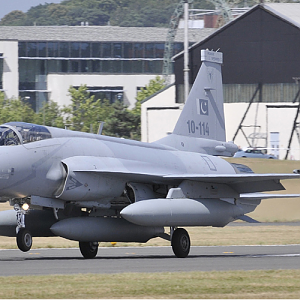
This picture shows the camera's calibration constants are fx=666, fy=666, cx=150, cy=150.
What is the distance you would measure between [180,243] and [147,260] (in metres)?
1.17

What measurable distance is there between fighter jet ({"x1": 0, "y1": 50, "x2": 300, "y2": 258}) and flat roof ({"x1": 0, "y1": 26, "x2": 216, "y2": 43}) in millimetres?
69817

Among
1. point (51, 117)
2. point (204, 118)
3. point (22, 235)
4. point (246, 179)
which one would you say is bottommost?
point (22, 235)

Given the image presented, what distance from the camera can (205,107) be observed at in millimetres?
18812

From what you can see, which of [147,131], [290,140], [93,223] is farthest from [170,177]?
[147,131]

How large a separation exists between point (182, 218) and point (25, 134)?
A: 12.1 ft

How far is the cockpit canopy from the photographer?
1323 cm

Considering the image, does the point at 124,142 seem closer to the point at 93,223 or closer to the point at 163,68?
the point at 93,223

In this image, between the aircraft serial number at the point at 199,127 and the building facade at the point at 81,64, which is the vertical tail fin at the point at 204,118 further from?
the building facade at the point at 81,64

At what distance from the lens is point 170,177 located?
48.7 ft

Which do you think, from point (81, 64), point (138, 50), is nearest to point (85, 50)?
point (81, 64)

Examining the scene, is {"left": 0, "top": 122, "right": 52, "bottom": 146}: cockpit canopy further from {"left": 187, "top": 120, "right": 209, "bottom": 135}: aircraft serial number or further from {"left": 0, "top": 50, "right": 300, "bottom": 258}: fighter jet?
{"left": 187, "top": 120, "right": 209, "bottom": 135}: aircraft serial number

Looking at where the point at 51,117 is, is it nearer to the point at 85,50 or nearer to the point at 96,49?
the point at 85,50

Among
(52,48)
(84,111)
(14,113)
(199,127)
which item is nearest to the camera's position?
(199,127)

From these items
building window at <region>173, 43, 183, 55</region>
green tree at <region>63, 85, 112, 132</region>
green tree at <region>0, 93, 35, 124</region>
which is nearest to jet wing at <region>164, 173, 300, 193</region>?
green tree at <region>0, 93, 35, 124</region>
